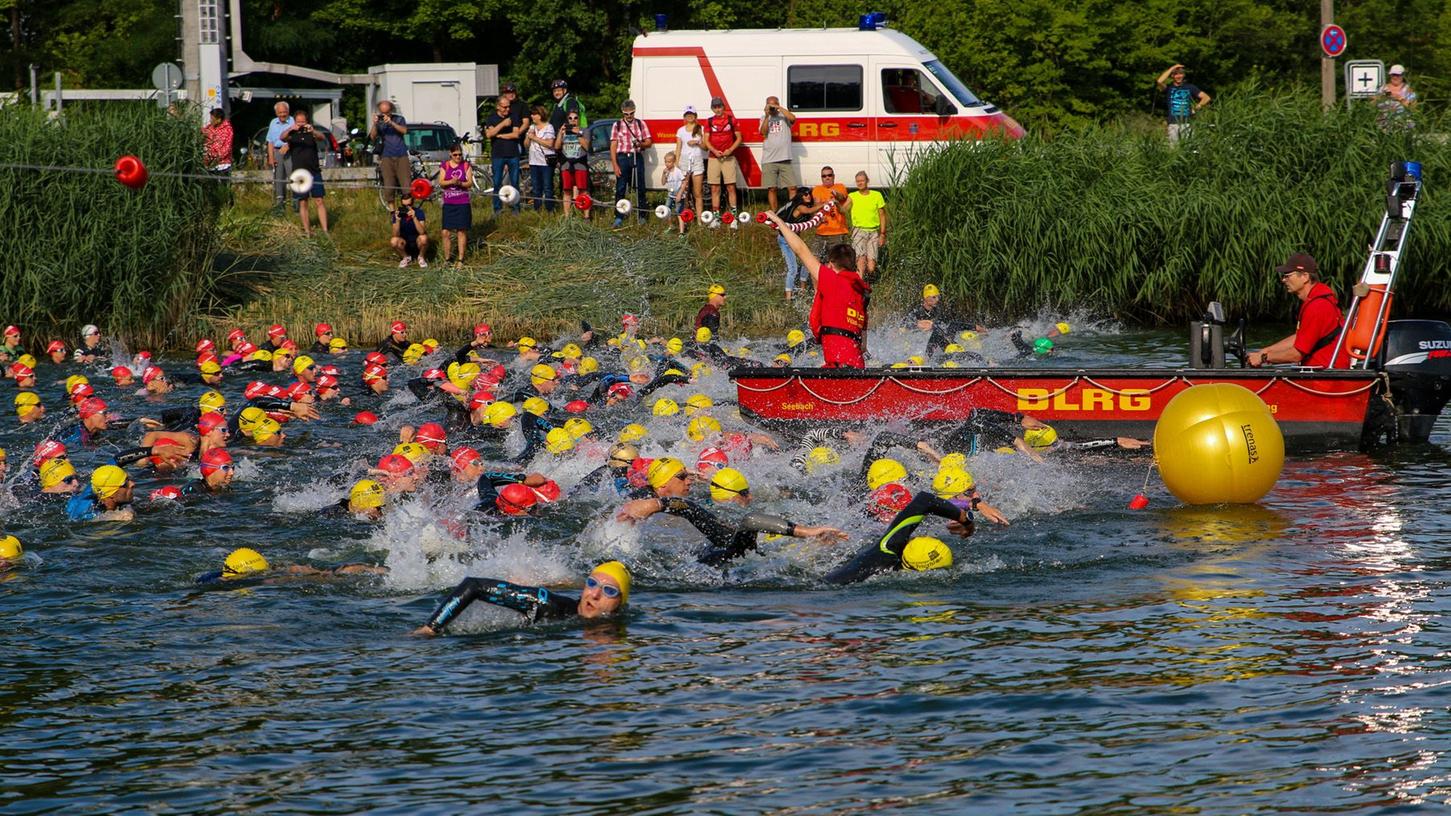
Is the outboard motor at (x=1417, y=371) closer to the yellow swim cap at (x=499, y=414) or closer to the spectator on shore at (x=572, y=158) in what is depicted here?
the yellow swim cap at (x=499, y=414)

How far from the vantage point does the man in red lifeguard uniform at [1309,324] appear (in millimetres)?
15617

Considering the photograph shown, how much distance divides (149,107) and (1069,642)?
760 inches

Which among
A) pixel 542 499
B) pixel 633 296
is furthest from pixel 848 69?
pixel 542 499

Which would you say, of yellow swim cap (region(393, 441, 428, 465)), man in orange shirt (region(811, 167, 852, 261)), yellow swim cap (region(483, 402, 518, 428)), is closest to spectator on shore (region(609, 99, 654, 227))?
man in orange shirt (region(811, 167, 852, 261))

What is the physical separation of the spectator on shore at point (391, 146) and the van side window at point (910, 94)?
7767 millimetres

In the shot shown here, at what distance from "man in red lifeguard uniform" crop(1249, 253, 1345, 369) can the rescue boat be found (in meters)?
0.16

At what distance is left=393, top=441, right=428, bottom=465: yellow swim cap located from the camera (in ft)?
48.3

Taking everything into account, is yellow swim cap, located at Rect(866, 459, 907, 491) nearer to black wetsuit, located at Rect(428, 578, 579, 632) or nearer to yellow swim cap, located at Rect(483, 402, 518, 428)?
black wetsuit, located at Rect(428, 578, 579, 632)

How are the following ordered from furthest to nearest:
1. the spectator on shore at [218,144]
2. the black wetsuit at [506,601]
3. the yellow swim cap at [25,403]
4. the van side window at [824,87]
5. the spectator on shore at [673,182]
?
1. the spectator on shore at [673,182]
2. the van side window at [824,87]
3. the spectator on shore at [218,144]
4. the yellow swim cap at [25,403]
5. the black wetsuit at [506,601]

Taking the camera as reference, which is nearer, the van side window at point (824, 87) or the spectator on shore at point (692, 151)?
the spectator on shore at point (692, 151)

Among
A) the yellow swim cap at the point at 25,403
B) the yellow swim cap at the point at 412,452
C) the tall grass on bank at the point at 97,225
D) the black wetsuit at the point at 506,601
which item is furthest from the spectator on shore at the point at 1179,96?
the black wetsuit at the point at 506,601

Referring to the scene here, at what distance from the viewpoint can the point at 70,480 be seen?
14.5 m

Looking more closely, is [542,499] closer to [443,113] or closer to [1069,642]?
[1069,642]

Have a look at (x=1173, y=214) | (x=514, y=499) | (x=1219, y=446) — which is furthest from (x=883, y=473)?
(x=1173, y=214)
